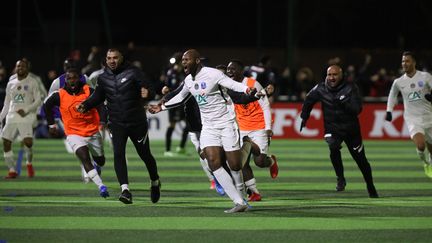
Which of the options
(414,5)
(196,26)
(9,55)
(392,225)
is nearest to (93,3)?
(196,26)

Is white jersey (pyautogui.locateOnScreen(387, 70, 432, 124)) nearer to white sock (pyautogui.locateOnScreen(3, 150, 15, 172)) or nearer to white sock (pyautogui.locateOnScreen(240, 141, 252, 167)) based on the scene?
white sock (pyautogui.locateOnScreen(240, 141, 252, 167))

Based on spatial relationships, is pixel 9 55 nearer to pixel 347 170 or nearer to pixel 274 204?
pixel 347 170

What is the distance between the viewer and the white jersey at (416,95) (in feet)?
58.1

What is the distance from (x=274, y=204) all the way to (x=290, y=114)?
16.7m

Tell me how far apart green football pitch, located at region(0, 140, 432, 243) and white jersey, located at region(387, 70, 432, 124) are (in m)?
1.15

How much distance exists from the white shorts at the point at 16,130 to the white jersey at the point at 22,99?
0.07 m

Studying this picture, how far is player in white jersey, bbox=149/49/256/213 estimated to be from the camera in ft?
42.8

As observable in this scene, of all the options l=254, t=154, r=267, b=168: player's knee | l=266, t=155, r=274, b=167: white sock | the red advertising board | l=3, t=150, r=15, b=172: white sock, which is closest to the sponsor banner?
the red advertising board

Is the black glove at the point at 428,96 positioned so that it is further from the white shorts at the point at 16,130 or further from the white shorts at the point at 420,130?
the white shorts at the point at 16,130

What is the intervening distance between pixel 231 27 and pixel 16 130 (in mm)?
25693

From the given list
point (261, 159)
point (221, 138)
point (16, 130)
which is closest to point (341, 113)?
point (261, 159)

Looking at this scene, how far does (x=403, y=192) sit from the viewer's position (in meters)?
16.1

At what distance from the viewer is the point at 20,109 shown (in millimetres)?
19062

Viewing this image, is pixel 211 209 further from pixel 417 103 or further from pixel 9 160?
pixel 9 160
